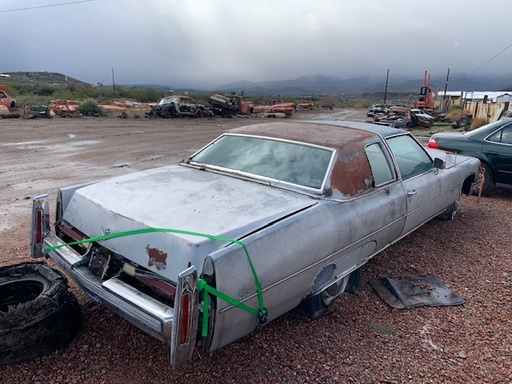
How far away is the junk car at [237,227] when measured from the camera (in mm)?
2221

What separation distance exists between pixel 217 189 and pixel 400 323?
1.84m

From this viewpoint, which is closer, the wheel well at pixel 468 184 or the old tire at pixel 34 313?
the old tire at pixel 34 313

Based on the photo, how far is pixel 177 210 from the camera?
2.70 meters

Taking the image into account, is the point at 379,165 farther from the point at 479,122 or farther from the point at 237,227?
the point at 479,122

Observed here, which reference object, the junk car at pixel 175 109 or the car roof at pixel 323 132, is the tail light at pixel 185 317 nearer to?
the car roof at pixel 323 132

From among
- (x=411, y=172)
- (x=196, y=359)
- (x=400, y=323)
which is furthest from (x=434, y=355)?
(x=411, y=172)

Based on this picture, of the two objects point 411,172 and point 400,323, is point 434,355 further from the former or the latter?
point 411,172

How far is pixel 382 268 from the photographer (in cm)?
416

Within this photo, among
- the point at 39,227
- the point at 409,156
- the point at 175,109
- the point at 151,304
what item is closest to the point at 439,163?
the point at 409,156

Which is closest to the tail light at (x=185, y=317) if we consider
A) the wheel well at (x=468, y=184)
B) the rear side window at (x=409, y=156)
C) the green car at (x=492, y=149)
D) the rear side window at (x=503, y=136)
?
the rear side window at (x=409, y=156)

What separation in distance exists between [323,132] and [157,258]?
219cm

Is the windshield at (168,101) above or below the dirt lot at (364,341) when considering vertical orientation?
above

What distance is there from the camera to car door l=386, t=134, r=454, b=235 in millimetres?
4059

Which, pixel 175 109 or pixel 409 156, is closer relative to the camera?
pixel 409 156
